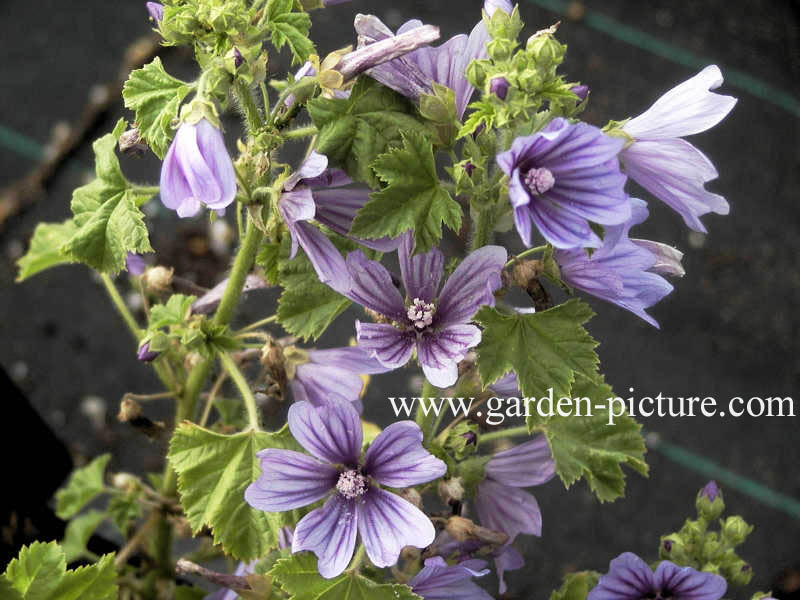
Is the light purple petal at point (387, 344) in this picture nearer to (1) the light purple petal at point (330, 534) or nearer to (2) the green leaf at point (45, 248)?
(1) the light purple petal at point (330, 534)

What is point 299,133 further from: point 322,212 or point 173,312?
point 173,312

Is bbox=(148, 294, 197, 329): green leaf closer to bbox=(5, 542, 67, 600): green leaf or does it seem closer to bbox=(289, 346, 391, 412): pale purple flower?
bbox=(289, 346, 391, 412): pale purple flower

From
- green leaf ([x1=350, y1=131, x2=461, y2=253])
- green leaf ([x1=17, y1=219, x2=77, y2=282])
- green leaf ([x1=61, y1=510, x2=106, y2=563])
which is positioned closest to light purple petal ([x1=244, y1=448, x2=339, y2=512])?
green leaf ([x1=350, y1=131, x2=461, y2=253])

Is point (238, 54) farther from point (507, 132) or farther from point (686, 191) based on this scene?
point (686, 191)

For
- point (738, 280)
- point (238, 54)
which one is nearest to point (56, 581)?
point (238, 54)

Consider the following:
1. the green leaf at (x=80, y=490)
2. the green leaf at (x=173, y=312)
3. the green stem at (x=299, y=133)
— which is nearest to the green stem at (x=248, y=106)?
the green stem at (x=299, y=133)

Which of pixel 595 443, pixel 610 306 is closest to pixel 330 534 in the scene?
pixel 595 443
